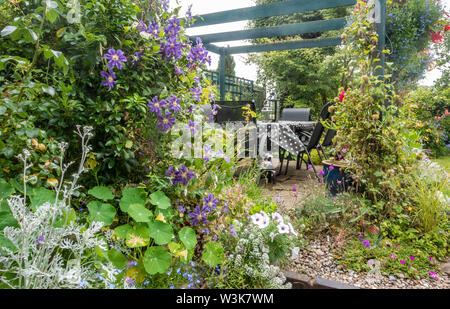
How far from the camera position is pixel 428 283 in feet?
5.07

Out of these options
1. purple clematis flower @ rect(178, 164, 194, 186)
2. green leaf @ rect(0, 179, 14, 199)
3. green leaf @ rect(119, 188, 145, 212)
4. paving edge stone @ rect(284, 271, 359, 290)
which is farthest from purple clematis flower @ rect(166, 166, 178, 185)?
paving edge stone @ rect(284, 271, 359, 290)

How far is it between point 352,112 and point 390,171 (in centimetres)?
57

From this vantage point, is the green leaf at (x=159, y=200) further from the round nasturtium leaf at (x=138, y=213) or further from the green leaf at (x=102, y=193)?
the green leaf at (x=102, y=193)

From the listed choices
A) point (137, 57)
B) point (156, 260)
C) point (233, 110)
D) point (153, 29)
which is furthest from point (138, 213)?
point (233, 110)

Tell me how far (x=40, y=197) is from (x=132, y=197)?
0.37m

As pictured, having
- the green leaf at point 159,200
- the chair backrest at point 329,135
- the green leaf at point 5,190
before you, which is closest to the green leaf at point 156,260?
the green leaf at point 159,200

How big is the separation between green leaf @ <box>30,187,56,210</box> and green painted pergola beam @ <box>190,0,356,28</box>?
3.88m

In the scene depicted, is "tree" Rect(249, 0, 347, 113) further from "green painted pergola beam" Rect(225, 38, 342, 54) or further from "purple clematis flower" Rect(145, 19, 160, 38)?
"purple clematis flower" Rect(145, 19, 160, 38)


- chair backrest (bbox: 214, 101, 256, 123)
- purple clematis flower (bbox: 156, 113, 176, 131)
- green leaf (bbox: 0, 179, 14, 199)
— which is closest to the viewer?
green leaf (bbox: 0, 179, 14, 199)

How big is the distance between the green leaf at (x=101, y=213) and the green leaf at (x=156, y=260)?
0.22 m

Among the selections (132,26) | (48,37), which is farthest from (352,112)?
(48,37)

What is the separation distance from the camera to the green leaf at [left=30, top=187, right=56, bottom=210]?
3.59 feet
